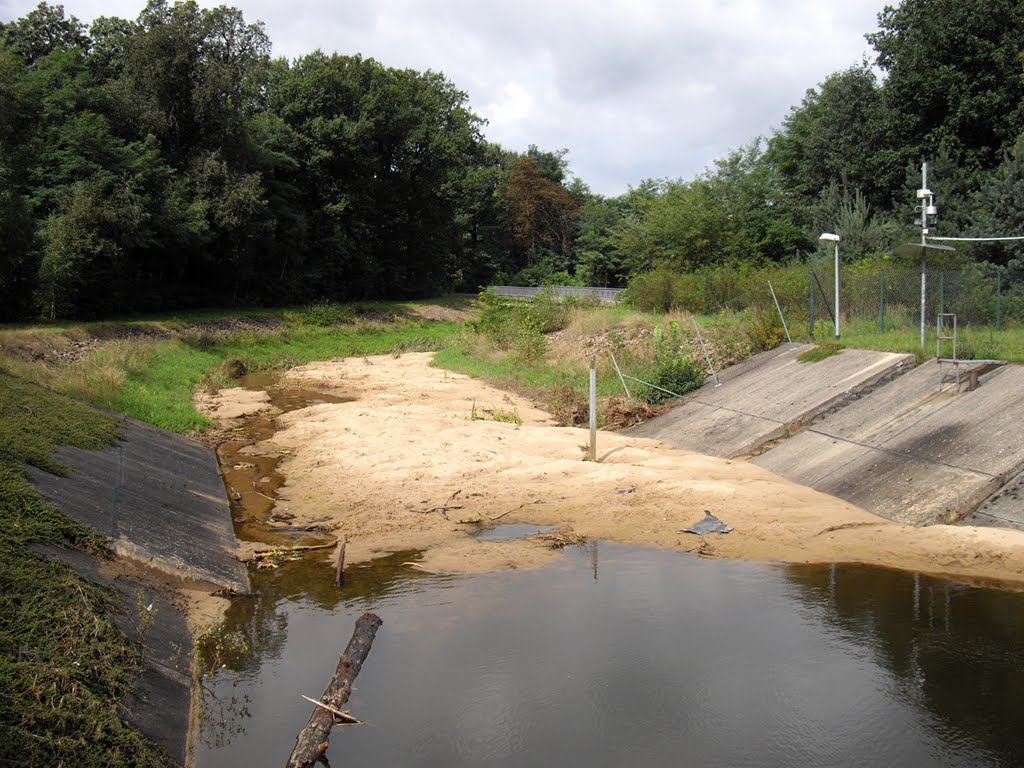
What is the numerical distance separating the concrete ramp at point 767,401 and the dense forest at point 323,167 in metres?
11.4

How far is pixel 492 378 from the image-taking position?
31078 millimetres

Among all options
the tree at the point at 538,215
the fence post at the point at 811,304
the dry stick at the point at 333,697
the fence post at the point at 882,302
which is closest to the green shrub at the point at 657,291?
the fence post at the point at 811,304

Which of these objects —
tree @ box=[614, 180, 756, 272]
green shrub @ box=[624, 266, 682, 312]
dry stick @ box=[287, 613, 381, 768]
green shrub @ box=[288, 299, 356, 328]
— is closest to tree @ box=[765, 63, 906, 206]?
tree @ box=[614, 180, 756, 272]

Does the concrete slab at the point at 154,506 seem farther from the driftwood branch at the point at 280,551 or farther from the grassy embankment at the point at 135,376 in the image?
the grassy embankment at the point at 135,376

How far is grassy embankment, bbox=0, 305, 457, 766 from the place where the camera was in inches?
242

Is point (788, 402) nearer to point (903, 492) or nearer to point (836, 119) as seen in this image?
point (903, 492)

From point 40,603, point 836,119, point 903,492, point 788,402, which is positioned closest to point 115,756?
point 40,603

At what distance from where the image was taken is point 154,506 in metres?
12.7

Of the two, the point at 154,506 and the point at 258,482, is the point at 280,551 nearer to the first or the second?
the point at 154,506

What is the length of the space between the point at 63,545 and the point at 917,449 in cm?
1273

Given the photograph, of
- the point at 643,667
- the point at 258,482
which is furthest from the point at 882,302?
the point at 643,667

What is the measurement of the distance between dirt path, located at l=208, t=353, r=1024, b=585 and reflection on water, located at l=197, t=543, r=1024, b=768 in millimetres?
769

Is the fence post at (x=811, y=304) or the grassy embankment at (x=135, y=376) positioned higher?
the fence post at (x=811, y=304)

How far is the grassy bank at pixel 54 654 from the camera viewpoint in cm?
597
